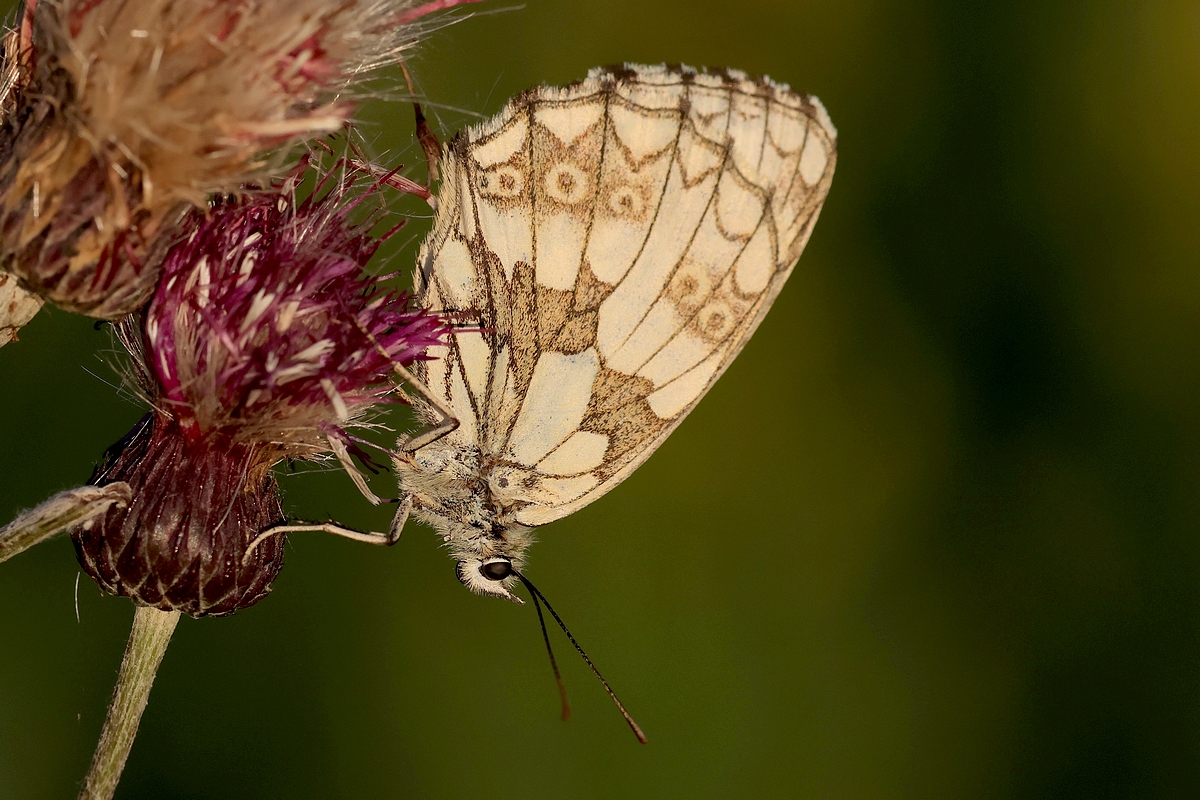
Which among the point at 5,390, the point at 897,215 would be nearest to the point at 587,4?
the point at 897,215

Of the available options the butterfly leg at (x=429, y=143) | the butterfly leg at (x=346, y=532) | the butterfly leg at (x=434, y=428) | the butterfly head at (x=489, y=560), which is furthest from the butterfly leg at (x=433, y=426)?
the butterfly leg at (x=429, y=143)

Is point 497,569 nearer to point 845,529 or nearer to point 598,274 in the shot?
point 598,274

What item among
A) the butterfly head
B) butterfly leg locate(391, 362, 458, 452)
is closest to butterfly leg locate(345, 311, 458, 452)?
butterfly leg locate(391, 362, 458, 452)

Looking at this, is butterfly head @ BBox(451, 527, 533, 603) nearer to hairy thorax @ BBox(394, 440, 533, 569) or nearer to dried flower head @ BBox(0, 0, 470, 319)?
hairy thorax @ BBox(394, 440, 533, 569)

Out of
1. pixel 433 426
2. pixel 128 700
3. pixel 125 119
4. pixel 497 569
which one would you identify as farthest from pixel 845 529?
pixel 125 119

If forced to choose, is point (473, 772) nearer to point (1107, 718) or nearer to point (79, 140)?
point (1107, 718)
